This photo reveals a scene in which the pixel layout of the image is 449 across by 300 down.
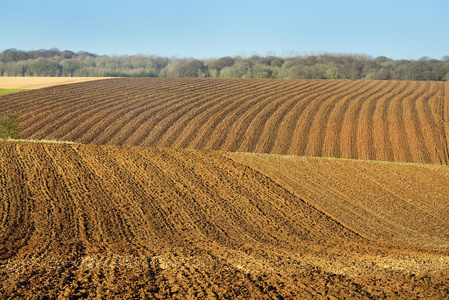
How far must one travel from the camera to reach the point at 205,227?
44.9ft

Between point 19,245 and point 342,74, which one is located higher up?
point 342,74

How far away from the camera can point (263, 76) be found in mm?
78375

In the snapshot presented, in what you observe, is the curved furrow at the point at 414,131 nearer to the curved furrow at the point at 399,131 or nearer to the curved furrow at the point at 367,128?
the curved furrow at the point at 399,131

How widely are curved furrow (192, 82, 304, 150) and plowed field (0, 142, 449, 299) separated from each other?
7.25 m

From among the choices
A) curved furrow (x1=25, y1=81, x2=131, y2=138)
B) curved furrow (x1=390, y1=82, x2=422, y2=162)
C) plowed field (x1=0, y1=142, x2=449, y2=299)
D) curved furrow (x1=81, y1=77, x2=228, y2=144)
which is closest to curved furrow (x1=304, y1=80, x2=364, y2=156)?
curved furrow (x1=390, y1=82, x2=422, y2=162)

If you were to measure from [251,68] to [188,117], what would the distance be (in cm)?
4928

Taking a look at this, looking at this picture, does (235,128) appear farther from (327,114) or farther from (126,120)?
(327,114)

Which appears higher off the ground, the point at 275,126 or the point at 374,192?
the point at 275,126

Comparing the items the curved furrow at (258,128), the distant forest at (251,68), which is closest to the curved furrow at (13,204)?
the curved furrow at (258,128)

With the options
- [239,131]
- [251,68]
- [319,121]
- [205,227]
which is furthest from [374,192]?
[251,68]

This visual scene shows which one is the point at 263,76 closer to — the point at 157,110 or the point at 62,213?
the point at 157,110

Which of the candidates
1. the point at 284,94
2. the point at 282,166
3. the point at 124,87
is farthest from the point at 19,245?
the point at 124,87

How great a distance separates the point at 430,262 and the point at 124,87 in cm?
4390

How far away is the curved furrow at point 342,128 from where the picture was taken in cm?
2984
